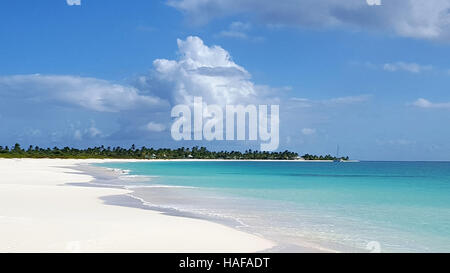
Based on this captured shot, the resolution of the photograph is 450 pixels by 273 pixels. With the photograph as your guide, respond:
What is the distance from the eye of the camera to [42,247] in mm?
9625

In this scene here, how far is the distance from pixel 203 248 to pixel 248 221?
5682 mm

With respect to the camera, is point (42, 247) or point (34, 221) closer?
point (42, 247)
